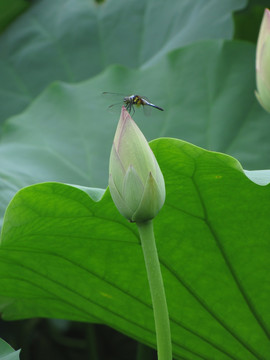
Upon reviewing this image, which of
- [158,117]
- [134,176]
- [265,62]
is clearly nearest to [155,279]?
[134,176]

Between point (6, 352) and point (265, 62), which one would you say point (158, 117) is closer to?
point (265, 62)

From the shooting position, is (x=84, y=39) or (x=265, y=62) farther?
(x=84, y=39)

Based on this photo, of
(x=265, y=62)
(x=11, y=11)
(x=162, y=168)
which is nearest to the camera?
(x=162, y=168)

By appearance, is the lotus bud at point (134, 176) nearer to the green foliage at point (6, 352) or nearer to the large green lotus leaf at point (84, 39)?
the green foliage at point (6, 352)

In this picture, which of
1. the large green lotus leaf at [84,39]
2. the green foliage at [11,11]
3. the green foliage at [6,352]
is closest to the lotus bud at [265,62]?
the green foliage at [6,352]

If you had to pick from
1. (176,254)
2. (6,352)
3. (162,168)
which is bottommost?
(6,352)

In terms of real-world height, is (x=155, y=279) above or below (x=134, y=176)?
below

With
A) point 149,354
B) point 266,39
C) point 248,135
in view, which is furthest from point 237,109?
point 149,354

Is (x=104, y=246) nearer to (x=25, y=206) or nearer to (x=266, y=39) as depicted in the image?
(x=25, y=206)
